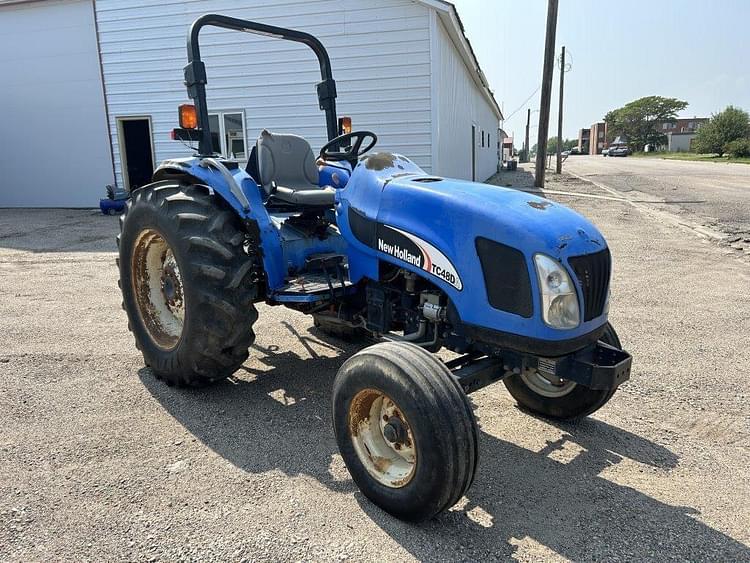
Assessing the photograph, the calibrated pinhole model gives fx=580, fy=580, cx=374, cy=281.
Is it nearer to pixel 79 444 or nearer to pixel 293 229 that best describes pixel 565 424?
pixel 293 229

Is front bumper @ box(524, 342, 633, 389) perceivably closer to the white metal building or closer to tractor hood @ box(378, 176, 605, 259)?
tractor hood @ box(378, 176, 605, 259)

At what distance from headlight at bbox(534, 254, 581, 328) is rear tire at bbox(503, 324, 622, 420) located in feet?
2.33

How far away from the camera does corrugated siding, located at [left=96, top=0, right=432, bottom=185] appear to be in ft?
37.2

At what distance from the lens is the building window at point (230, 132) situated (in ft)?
41.5

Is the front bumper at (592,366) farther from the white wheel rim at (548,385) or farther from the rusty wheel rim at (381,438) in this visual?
the rusty wheel rim at (381,438)

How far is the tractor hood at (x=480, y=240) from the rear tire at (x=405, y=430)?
0.40 m

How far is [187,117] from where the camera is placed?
370 centimetres

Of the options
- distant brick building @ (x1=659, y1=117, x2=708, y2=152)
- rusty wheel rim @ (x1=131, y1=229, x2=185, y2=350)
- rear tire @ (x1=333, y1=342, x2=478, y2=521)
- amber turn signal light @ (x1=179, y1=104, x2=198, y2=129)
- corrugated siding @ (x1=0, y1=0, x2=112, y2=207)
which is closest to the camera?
rear tire @ (x1=333, y1=342, x2=478, y2=521)

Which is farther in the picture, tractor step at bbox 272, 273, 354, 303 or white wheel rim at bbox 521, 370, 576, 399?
tractor step at bbox 272, 273, 354, 303

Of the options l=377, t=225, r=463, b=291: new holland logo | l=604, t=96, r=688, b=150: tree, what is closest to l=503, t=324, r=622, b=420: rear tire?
l=377, t=225, r=463, b=291: new holland logo

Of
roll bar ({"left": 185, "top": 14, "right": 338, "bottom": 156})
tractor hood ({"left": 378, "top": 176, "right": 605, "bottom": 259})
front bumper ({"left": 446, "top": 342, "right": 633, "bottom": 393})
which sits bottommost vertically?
front bumper ({"left": 446, "top": 342, "right": 633, "bottom": 393})

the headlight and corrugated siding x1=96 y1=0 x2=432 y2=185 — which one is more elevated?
corrugated siding x1=96 y1=0 x2=432 y2=185

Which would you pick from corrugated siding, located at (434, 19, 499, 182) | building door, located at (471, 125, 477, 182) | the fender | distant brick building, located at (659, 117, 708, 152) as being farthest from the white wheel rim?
distant brick building, located at (659, 117, 708, 152)

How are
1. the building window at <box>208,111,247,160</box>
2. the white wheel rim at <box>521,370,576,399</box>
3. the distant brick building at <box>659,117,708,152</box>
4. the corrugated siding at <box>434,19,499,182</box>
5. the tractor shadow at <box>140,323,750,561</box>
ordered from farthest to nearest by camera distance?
the distant brick building at <box>659,117,708,152</box>, the building window at <box>208,111,247,160</box>, the corrugated siding at <box>434,19,499,182</box>, the white wheel rim at <box>521,370,576,399</box>, the tractor shadow at <box>140,323,750,561</box>
